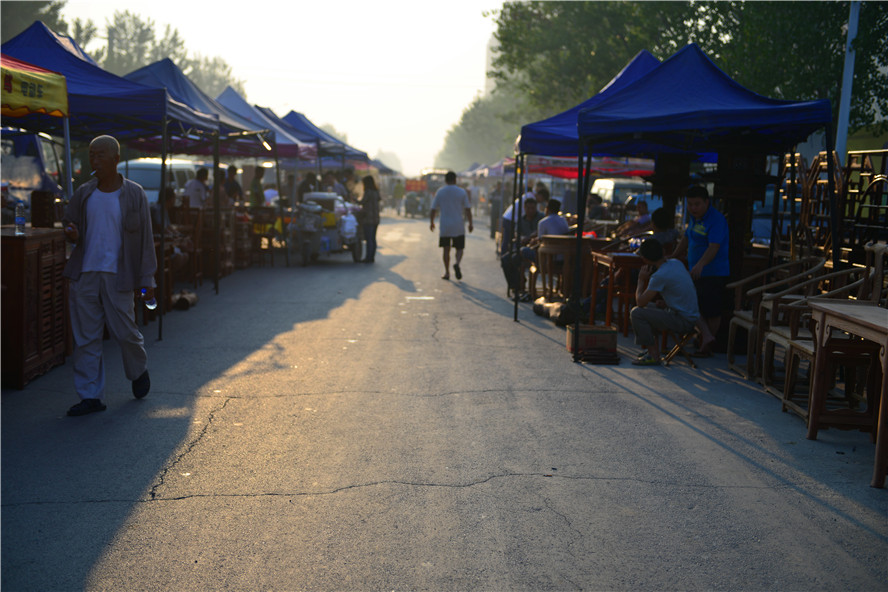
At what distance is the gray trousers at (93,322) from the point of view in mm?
6598

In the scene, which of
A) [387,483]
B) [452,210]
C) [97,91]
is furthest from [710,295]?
[97,91]

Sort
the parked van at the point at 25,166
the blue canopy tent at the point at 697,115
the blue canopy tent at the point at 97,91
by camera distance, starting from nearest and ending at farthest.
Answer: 1. the blue canopy tent at the point at 697,115
2. the blue canopy tent at the point at 97,91
3. the parked van at the point at 25,166

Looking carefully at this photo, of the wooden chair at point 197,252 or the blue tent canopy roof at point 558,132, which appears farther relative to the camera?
the wooden chair at point 197,252

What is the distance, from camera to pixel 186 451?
18.9ft

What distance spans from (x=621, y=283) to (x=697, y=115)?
10.8 feet

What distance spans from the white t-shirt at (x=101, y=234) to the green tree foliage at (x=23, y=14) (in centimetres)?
4745

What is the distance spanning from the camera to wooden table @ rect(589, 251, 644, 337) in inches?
410

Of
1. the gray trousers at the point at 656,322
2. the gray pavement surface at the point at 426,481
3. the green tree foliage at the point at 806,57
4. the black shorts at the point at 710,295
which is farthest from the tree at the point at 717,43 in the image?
the gray pavement surface at the point at 426,481

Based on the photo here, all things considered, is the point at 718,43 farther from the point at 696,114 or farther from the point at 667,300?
the point at 667,300

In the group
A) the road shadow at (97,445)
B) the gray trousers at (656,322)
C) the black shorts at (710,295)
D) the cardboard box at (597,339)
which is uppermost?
the black shorts at (710,295)

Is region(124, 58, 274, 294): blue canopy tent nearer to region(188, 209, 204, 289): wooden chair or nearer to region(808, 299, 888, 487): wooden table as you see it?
region(188, 209, 204, 289): wooden chair

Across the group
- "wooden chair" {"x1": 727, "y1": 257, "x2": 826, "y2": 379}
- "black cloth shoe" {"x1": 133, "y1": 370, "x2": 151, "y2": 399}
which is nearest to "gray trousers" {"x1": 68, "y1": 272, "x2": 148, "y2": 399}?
"black cloth shoe" {"x1": 133, "y1": 370, "x2": 151, "y2": 399}

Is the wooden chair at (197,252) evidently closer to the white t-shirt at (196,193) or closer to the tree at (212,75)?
the white t-shirt at (196,193)

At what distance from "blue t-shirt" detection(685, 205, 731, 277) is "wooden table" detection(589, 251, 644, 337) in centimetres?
78
